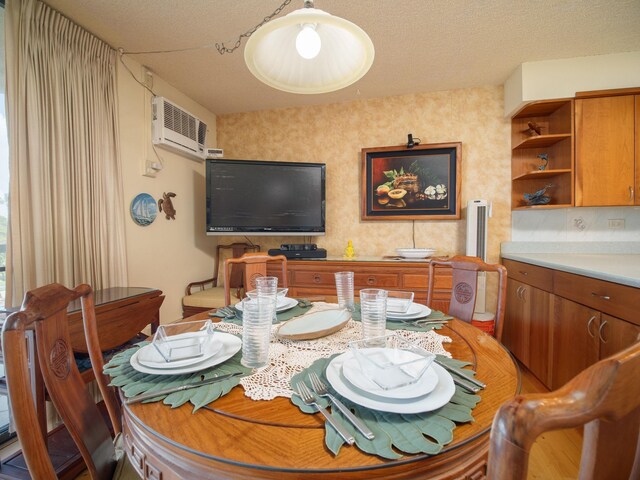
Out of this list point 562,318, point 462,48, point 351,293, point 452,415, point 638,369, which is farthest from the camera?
point 462,48

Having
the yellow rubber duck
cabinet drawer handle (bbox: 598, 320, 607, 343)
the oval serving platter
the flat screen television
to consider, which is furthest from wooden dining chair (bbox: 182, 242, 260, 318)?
cabinet drawer handle (bbox: 598, 320, 607, 343)

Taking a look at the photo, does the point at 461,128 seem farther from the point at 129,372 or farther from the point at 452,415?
the point at 129,372

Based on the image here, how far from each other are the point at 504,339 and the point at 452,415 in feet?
8.68

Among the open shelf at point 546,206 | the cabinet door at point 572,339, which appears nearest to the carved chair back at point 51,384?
the cabinet door at point 572,339

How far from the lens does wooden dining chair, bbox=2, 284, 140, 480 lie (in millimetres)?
575

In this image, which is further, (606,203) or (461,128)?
(461,128)

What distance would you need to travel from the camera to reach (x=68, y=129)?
1.88m

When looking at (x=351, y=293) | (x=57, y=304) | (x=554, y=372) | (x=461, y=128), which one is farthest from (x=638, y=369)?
(x=461, y=128)

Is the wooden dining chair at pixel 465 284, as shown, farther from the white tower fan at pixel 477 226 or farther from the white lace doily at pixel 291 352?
the white tower fan at pixel 477 226

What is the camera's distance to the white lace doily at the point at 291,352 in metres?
0.65

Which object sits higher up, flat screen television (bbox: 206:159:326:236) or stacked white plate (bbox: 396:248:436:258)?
flat screen television (bbox: 206:159:326:236)

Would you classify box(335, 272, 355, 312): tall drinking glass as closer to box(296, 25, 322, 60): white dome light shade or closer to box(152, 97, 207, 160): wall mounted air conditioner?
box(296, 25, 322, 60): white dome light shade

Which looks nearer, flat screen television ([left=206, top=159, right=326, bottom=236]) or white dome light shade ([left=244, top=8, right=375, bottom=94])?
white dome light shade ([left=244, top=8, right=375, bottom=94])

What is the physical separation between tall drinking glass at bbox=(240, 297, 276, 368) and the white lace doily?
1.4 inches
